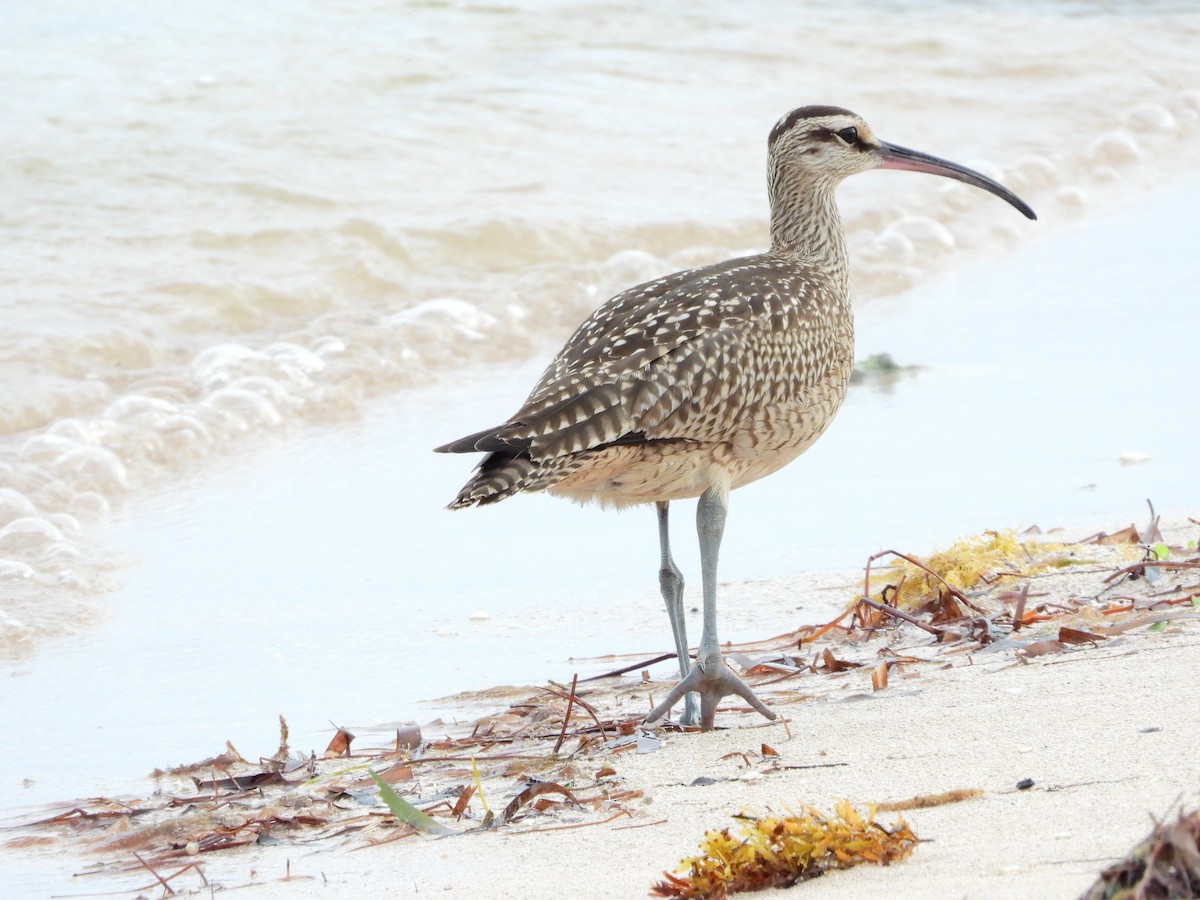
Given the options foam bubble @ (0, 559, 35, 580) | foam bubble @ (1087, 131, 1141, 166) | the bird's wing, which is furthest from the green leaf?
foam bubble @ (1087, 131, 1141, 166)

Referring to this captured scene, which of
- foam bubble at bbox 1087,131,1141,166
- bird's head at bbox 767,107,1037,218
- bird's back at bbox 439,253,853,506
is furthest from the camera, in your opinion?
foam bubble at bbox 1087,131,1141,166

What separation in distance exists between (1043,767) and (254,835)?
1892mm

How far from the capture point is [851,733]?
14.8 feet

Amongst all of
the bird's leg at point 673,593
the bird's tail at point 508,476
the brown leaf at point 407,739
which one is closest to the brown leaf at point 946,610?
the bird's leg at point 673,593

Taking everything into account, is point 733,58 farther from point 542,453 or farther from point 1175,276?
point 542,453

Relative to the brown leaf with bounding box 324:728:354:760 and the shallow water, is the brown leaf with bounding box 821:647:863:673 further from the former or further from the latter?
the brown leaf with bounding box 324:728:354:760

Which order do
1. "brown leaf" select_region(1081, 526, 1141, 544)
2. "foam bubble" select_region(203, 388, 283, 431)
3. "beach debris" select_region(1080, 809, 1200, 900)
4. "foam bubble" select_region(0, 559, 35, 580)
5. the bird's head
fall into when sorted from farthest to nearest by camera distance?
"foam bubble" select_region(203, 388, 283, 431) < "foam bubble" select_region(0, 559, 35, 580) < the bird's head < "brown leaf" select_region(1081, 526, 1141, 544) < "beach debris" select_region(1080, 809, 1200, 900)

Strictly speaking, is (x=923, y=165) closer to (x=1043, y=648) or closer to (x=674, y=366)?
(x=674, y=366)

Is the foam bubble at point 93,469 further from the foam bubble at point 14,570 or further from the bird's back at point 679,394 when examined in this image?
the bird's back at point 679,394

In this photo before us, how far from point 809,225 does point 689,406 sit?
1.62 metres

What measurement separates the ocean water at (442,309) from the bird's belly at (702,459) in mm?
884

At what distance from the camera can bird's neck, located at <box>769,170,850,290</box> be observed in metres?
6.44

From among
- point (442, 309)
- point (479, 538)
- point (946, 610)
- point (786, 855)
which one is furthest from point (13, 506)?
point (786, 855)

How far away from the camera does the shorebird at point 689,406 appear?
4883 mm
